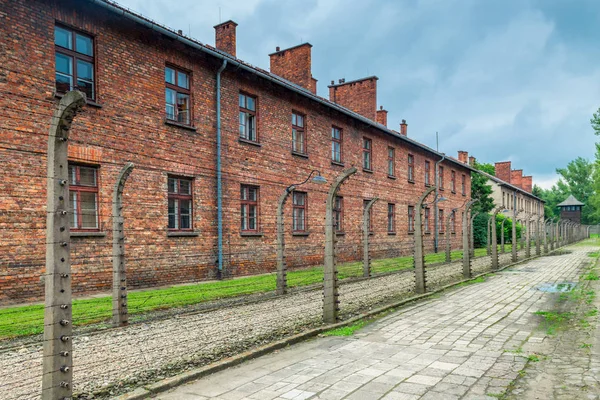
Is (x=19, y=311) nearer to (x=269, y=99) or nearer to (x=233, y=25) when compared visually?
(x=269, y=99)

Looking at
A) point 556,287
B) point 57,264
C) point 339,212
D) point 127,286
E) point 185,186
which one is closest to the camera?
point 57,264

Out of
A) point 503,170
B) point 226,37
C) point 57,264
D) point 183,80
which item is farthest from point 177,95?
point 503,170

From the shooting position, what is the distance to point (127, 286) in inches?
468

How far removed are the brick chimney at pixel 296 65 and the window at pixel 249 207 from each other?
369 inches

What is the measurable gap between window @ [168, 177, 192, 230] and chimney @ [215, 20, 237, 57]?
25.0 ft

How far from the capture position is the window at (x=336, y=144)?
21891mm

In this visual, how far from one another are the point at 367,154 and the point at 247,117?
9.73m

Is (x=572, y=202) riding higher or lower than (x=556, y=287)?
higher

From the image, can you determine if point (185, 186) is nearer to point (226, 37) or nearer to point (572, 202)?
point (226, 37)

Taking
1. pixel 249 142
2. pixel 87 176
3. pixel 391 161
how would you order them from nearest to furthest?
pixel 87 176 → pixel 249 142 → pixel 391 161

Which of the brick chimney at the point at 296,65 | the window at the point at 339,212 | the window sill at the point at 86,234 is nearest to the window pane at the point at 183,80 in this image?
the window sill at the point at 86,234

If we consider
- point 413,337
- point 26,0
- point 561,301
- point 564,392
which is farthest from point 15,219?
point 561,301

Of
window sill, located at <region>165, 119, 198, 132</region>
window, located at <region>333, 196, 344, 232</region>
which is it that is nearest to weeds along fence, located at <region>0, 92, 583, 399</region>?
window sill, located at <region>165, 119, 198, 132</region>

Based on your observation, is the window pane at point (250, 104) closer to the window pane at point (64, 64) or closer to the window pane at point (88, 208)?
the window pane at point (64, 64)
